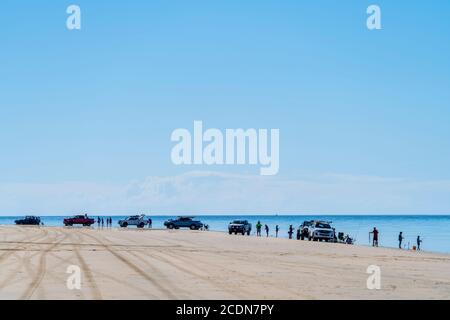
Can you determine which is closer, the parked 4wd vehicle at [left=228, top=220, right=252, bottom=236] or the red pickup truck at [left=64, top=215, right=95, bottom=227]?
the parked 4wd vehicle at [left=228, top=220, right=252, bottom=236]

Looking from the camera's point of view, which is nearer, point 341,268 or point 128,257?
point 341,268

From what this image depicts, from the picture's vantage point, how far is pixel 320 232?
66688mm

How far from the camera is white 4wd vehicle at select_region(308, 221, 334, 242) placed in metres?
66.1

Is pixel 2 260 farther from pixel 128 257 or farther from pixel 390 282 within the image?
pixel 390 282

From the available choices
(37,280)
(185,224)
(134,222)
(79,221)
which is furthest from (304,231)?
(37,280)

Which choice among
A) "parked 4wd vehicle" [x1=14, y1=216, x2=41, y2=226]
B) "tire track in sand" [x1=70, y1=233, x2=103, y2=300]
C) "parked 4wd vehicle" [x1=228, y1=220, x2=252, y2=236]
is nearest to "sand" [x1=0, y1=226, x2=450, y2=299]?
"tire track in sand" [x1=70, y1=233, x2=103, y2=300]

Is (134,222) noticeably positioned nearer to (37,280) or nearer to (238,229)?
(238,229)

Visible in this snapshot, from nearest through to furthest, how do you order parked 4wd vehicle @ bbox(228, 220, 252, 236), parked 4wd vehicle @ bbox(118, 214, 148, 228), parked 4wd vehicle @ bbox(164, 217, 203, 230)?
parked 4wd vehicle @ bbox(228, 220, 252, 236) < parked 4wd vehicle @ bbox(164, 217, 203, 230) < parked 4wd vehicle @ bbox(118, 214, 148, 228)

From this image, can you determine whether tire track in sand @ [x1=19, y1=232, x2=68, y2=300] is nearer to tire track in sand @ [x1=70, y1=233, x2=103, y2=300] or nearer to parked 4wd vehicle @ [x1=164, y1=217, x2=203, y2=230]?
tire track in sand @ [x1=70, y1=233, x2=103, y2=300]

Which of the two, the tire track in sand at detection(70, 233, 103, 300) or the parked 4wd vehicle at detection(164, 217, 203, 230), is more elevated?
the tire track in sand at detection(70, 233, 103, 300)
